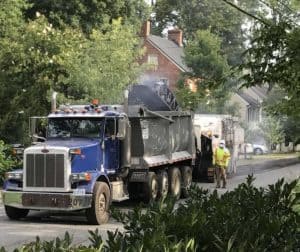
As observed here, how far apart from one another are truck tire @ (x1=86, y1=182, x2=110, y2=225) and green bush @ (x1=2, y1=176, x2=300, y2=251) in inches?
286

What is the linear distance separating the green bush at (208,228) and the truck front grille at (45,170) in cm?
747

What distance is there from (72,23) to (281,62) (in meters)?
28.9

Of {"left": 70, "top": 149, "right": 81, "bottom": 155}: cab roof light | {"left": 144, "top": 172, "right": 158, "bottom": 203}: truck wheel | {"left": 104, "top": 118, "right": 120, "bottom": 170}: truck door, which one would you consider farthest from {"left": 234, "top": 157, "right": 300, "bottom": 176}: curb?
{"left": 70, "top": 149, "right": 81, "bottom": 155}: cab roof light

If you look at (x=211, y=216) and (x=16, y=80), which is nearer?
(x=211, y=216)

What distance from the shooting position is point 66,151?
13.2 m

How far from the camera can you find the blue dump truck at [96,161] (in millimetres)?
13156

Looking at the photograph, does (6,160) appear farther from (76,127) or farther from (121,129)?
(121,129)

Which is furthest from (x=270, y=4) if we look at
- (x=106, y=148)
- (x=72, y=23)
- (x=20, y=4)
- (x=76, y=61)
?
(x=72, y=23)

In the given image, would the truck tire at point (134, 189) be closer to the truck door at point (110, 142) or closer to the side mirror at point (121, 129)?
the truck door at point (110, 142)

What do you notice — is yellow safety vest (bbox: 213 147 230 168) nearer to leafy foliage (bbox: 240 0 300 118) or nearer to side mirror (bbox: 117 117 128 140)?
side mirror (bbox: 117 117 128 140)

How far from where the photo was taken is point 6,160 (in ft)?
68.7

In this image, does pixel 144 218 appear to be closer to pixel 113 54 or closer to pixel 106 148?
pixel 106 148

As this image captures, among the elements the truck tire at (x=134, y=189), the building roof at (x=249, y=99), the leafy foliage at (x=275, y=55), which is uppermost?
the building roof at (x=249, y=99)

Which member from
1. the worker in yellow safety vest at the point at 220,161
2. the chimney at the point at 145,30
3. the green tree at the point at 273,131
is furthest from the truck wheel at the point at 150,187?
the chimney at the point at 145,30
